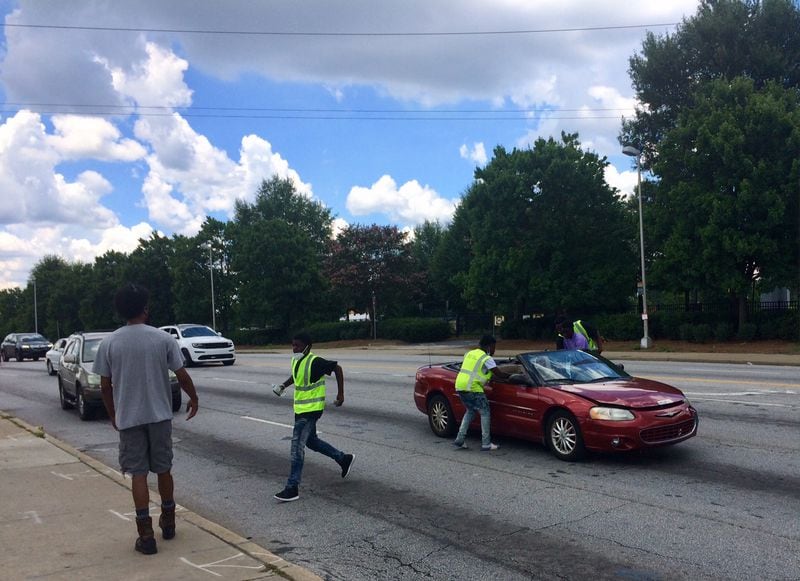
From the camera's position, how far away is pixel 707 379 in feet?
53.8

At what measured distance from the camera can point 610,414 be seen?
26.2 ft

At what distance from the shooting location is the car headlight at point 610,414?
26.0ft

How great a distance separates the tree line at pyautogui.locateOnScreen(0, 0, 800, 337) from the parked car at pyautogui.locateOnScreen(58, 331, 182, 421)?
73.3ft

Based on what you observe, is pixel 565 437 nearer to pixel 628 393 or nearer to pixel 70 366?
pixel 628 393

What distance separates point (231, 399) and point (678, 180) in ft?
73.5

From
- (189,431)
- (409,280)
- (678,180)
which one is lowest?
(189,431)

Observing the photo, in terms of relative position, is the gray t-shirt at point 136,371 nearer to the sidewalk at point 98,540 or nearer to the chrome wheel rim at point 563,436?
the sidewalk at point 98,540

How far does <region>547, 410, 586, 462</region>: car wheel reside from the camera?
8242 millimetres

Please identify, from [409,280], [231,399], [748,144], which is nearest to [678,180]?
[748,144]

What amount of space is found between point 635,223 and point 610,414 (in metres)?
26.9

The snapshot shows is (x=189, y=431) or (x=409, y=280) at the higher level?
(x=409, y=280)

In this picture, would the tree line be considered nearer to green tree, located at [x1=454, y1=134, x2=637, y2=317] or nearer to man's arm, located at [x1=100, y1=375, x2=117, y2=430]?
green tree, located at [x1=454, y1=134, x2=637, y2=317]

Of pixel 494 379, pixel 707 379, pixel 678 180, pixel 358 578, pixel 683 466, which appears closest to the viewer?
pixel 358 578

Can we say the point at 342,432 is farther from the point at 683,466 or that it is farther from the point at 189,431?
the point at 683,466
